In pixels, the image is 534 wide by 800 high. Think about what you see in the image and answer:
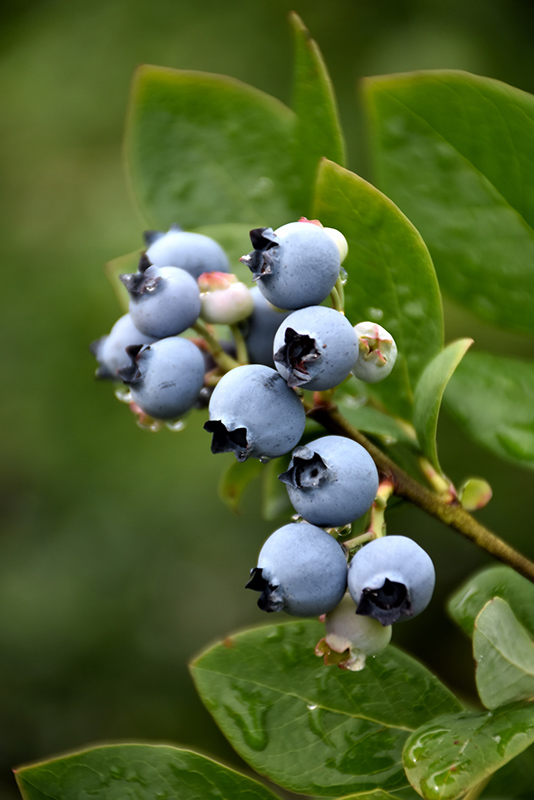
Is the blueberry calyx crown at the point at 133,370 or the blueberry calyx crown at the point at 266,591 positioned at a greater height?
the blueberry calyx crown at the point at 133,370

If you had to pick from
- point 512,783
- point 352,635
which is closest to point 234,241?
point 352,635

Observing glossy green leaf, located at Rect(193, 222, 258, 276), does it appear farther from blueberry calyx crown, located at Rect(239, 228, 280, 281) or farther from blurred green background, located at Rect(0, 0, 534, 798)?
blurred green background, located at Rect(0, 0, 534, 798)

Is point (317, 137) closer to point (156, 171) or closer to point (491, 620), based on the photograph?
point (156, 171)

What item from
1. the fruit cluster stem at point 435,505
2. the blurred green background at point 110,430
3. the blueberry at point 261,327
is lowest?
the blurred green background at point 110,430

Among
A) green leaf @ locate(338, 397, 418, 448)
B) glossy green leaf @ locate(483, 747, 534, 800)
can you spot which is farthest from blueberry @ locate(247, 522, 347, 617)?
glossy green leaf @ locate(483, 747, 534, 800)

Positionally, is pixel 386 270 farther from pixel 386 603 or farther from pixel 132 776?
pixel 132 776

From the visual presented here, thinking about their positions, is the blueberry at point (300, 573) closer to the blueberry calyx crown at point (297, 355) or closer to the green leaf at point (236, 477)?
the blueberry calyx crown at point (297, 355)

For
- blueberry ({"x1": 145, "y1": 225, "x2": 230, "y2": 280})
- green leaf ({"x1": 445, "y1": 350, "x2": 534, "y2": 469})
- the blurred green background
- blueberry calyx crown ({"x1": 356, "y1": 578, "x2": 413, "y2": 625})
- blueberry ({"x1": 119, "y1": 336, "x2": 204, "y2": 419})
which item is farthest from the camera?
the blurred green background

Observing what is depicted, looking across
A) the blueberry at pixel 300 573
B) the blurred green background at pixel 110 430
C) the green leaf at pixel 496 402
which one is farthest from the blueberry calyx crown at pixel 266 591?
the blurred green background at pixel 110 430
